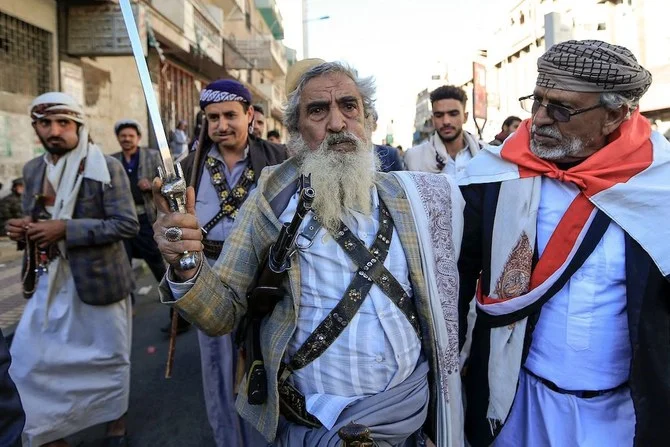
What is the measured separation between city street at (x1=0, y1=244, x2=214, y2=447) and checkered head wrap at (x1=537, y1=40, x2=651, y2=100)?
291 centimetres

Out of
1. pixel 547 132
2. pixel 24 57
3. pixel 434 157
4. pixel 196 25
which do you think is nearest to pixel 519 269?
pixel 547 132

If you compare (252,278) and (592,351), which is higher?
(252,278)

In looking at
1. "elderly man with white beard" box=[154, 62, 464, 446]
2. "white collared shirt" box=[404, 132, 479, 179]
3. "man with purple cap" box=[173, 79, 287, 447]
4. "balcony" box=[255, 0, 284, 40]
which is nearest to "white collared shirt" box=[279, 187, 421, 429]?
"elderly man with white beard" box=[154, 62, 464, 446]

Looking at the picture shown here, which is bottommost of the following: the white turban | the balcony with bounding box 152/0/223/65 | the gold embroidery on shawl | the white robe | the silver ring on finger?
the white robe

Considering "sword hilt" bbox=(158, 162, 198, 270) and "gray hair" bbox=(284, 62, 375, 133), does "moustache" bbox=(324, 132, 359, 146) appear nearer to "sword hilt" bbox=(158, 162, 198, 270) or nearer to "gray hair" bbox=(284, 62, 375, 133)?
"gray hair" bbox=(284, 62, 375, 133)

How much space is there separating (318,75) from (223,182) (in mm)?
1334

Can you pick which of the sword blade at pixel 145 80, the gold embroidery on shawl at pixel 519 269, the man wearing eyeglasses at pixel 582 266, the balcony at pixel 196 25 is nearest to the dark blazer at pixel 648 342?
the man wearing eyeglasses at pixel 582 266

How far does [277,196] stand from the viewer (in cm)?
187

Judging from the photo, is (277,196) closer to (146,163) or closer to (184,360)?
(184,360)

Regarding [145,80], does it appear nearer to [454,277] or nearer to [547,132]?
[454,277]

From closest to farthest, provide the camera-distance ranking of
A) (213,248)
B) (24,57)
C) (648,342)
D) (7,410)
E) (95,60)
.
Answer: (7,410)
(648,342)
(213,248)
(24,57)
(95,60)

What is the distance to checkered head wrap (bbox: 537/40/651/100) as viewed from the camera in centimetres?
181

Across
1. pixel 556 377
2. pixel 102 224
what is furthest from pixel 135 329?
pixel 556 377

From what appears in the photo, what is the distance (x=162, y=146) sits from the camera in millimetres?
1321
